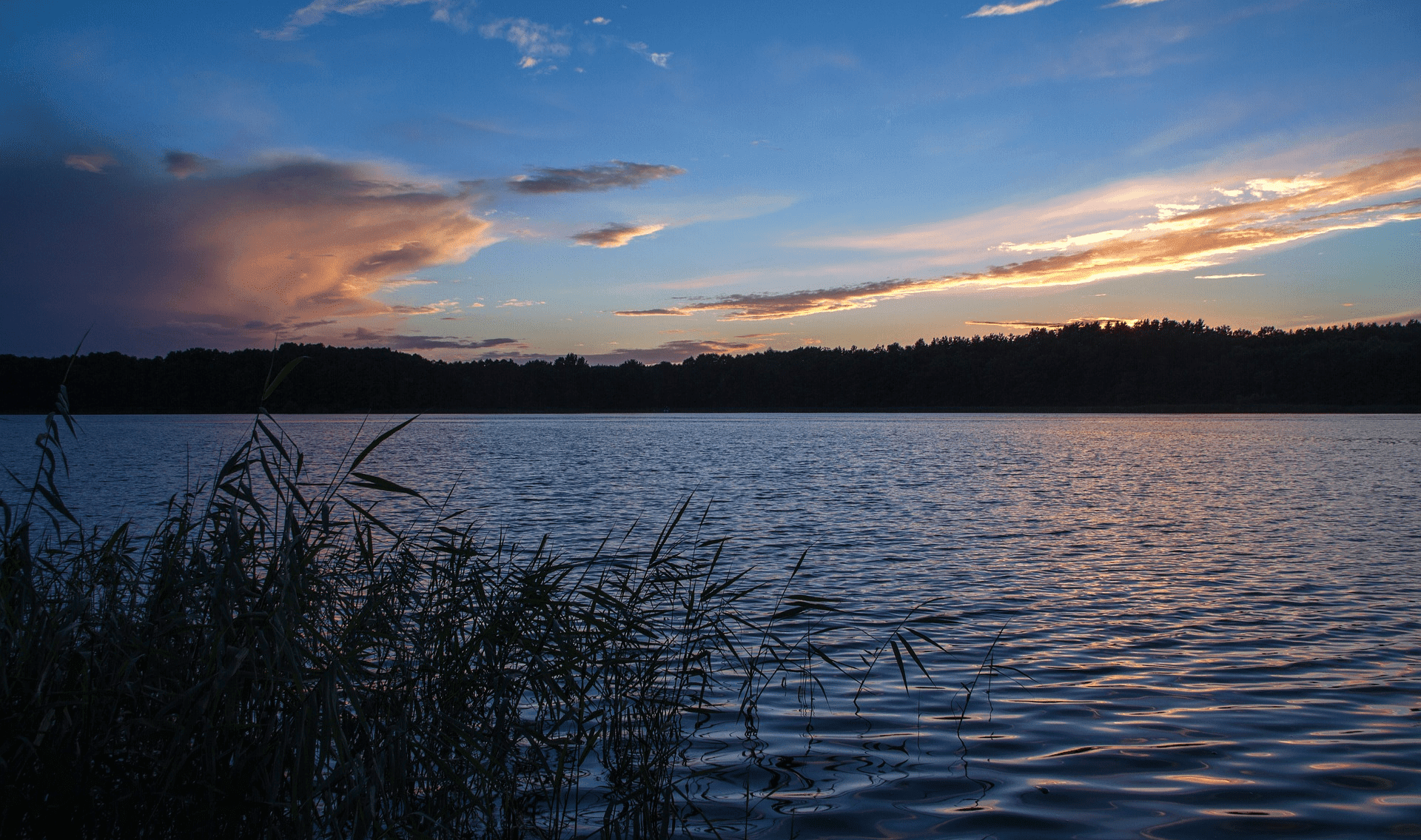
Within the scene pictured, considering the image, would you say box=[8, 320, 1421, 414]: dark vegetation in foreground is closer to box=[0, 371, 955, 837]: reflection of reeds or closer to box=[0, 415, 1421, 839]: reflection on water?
box=[0, 415, 1421, 839]: reflection on water

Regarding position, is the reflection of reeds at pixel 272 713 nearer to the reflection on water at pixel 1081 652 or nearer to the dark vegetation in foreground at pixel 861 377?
the reflection on water at pixel 1081 652

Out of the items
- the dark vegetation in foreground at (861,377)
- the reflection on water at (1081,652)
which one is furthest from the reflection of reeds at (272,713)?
the dark vegetation in foreground at (861,377)

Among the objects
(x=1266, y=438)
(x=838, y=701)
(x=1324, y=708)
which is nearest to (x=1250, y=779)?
(x=1324, y=708)

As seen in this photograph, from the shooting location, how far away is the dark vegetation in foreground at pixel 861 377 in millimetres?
121562

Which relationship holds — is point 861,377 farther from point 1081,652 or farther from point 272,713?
point 272,713

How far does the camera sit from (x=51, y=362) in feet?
371

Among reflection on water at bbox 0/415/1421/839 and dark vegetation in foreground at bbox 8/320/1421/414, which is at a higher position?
dark vegetation in foreground at bbox 8/320/1421/414

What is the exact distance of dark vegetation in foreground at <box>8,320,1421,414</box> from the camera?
121562 mm

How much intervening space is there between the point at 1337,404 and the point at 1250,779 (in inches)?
5848

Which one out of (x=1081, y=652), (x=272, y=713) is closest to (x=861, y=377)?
(x=1081, y=652)

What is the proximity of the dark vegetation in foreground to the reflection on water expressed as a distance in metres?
97.7

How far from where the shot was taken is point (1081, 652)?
9.07 metres

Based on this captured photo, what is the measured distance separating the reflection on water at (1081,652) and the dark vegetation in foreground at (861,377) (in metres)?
97.7

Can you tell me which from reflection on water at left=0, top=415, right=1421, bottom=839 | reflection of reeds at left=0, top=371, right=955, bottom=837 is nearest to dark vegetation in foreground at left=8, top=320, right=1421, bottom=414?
reflection on water at left=0, top=415, right=1421, bottom=839
